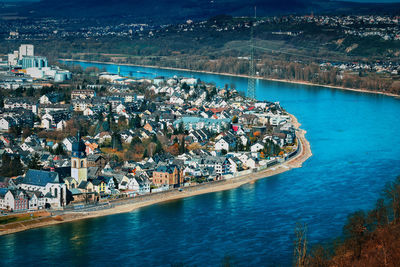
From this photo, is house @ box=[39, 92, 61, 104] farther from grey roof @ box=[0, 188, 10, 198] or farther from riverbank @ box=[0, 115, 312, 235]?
grey roof @ box=[0, 188, 10, 198]

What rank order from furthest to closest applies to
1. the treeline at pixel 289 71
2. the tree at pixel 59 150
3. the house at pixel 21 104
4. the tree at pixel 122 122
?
1. the treeline at pixel 289 71
2. the house at pixel 21 104
3. the tree at pixel 122 122
4. the tree at pixel 59 150

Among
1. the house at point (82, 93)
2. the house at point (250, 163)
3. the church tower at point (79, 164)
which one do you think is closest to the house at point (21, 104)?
the house at point (82, 93)

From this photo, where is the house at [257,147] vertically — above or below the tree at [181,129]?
below

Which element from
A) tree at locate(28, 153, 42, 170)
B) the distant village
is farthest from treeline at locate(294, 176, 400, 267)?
tree at locate(28, 153, 42, 170)

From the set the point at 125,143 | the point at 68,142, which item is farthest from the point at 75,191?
the point at 125,143

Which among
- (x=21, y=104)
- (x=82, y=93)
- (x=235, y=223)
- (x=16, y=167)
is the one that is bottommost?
(x=235, y=223)

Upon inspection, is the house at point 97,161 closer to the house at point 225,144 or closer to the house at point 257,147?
the house at point 225,144

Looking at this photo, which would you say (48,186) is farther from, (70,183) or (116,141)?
(116,141)
